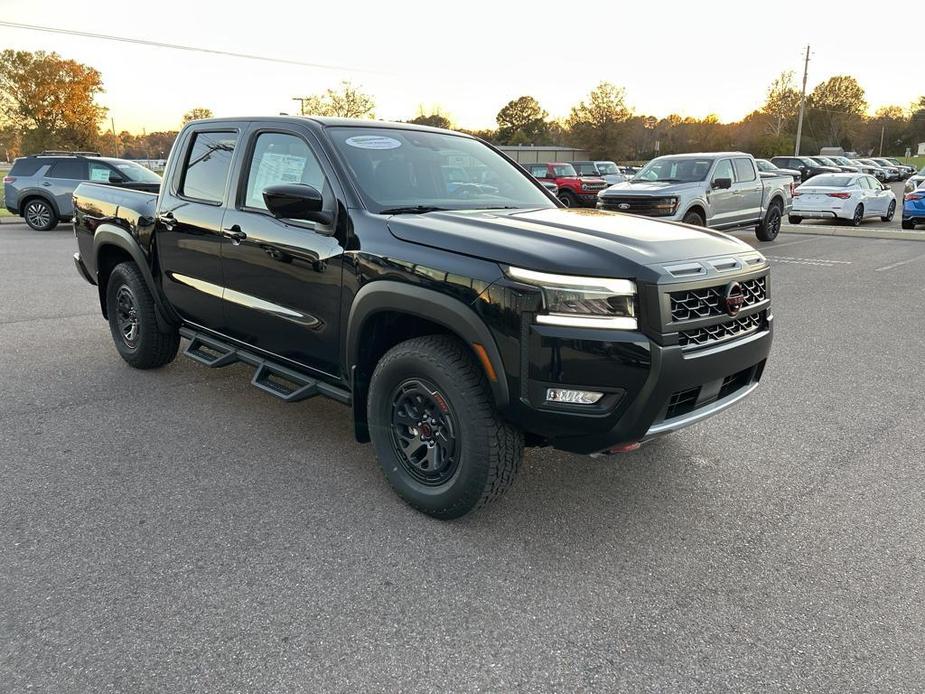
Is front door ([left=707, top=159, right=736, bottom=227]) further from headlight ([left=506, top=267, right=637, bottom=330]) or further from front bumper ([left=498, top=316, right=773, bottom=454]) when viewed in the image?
headlight ([left=506, top=267, right=637, bottom=330])

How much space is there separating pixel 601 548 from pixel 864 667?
1054 mm

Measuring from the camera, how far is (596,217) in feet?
12.1

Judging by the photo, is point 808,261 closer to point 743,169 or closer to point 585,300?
point 743,169

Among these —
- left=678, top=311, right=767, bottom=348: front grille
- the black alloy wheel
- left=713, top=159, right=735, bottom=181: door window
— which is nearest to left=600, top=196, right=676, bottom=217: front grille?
left=713, top=159, right=735, bottom=181: door window

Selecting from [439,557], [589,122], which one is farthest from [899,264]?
[589,122]

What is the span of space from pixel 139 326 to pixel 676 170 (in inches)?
436

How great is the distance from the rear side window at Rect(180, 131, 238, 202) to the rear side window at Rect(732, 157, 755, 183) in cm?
1165

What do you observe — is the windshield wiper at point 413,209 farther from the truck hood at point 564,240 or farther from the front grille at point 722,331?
the front grille at point 722,331

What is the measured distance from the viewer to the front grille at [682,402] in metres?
2.91

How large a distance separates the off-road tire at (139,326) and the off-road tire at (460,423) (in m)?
2.63

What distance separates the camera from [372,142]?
385cm

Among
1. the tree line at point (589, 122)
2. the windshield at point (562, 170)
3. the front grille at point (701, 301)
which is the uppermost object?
Result: the tree line at point (589, 122)

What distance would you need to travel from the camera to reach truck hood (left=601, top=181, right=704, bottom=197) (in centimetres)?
1245

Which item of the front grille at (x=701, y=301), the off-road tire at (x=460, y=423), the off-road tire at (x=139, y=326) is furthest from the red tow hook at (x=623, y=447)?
the off-road tire at (x=139, y=326)
